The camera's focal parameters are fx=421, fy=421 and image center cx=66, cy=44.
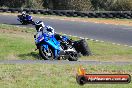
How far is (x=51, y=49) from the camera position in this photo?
15.1 m

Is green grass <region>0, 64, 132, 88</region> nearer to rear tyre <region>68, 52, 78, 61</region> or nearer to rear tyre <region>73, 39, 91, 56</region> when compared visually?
rear tyre <region>68, 52, 78, 61</region>

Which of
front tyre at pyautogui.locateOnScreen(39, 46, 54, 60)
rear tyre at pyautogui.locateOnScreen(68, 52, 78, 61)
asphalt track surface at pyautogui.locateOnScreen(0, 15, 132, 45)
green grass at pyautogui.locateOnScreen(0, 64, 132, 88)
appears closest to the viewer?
green grass at pyautogui.locateOnScreen(0, 64, 132, 88)

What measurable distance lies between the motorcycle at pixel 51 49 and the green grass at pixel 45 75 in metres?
4.36

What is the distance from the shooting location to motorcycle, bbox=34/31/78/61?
14.9 m

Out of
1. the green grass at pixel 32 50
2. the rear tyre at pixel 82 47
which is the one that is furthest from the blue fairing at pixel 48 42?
the rear tyre at pixel 82 47

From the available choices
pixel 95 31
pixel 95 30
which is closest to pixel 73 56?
pixel 95 31

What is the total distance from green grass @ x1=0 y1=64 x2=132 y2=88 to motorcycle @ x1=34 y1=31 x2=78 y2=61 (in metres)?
4.36

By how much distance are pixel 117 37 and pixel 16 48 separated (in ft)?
31.7

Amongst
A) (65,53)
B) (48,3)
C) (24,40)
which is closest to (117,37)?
(24,40)

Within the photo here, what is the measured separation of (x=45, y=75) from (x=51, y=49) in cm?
605

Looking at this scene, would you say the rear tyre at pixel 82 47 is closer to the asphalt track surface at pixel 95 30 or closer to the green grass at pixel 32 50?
the green grass at pixel 32 50

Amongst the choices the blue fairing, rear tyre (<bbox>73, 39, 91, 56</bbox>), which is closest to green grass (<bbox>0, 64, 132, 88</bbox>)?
the blue fairing

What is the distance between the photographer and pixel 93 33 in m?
27.3

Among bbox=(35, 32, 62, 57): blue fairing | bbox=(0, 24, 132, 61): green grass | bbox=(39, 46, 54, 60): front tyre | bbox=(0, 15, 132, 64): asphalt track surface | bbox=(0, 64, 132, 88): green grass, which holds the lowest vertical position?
bbox=(0, 15, 132, 64): asphalt track surface
